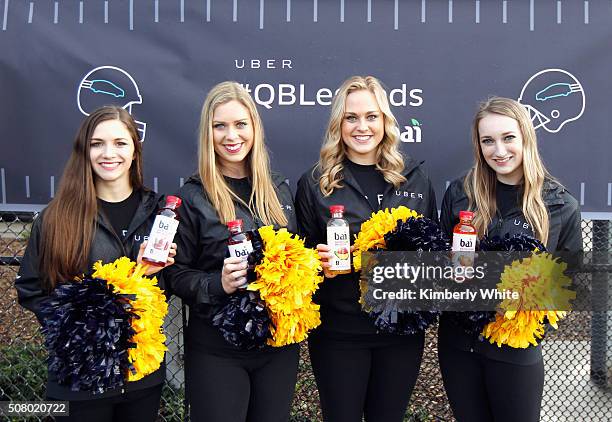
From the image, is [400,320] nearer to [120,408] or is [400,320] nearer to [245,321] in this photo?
[245,321]

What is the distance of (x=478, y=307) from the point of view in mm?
2449

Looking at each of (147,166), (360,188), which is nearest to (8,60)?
(147,166)

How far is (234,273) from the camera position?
2309 mm

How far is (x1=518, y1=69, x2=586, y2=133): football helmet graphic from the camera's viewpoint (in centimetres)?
351

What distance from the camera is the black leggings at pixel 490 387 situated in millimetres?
2488

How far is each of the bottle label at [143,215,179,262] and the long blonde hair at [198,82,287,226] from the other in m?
0.29

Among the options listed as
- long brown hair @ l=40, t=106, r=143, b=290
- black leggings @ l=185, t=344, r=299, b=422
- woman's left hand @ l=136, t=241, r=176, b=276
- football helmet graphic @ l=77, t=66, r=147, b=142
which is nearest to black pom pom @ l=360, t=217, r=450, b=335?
black leggings @ l=185, t=344, r=299, b=422

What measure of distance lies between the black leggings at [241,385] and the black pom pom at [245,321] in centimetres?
20

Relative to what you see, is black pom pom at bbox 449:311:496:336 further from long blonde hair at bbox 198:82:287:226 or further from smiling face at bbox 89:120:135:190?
smiling face at bbox 89:120:135:190

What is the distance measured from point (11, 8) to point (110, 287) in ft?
7.58

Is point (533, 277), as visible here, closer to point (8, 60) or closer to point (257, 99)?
point (257, 99)

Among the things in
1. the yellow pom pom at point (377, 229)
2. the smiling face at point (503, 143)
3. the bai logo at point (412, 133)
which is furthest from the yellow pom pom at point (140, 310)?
the bai logo at point (412, 133)

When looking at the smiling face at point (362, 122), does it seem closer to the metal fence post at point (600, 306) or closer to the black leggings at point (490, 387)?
the black leggings at point (490, 387)

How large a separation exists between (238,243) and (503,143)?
4.57 ft
